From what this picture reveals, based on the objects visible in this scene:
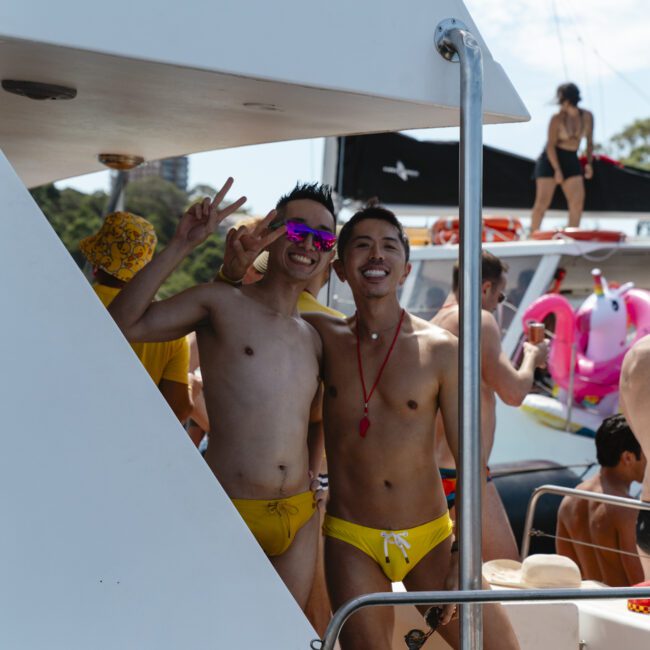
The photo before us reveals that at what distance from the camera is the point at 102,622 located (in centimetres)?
170

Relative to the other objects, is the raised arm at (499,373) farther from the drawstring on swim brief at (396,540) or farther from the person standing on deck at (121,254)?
the drawstring on swim brief at (396,540)

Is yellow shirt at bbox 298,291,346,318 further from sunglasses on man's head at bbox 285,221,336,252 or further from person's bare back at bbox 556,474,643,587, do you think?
person's bare back at bbox 556,474,643,587

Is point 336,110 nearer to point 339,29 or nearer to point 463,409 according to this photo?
point 339,29

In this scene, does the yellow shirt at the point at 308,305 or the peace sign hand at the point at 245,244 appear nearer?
the peace sign hand at the point at 245,244

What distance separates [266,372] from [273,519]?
0.38 meters

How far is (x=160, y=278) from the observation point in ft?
7.85

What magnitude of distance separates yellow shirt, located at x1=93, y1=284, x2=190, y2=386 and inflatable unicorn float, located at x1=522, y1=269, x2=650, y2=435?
4711 mm

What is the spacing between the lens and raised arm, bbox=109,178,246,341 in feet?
7.83

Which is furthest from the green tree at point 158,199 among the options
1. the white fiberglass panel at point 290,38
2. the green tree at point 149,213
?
the white fiberglass panel at point 290,38

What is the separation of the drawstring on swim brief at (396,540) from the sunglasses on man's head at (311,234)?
797mm

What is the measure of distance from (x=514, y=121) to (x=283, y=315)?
0.84 m

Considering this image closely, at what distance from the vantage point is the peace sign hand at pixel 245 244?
2.55m

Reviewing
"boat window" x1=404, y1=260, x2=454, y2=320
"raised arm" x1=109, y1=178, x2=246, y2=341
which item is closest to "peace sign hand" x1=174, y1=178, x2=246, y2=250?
"raised arm" x1=109, y1=178, x2=246, y2=341

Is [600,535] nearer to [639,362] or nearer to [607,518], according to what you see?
[607,518]
